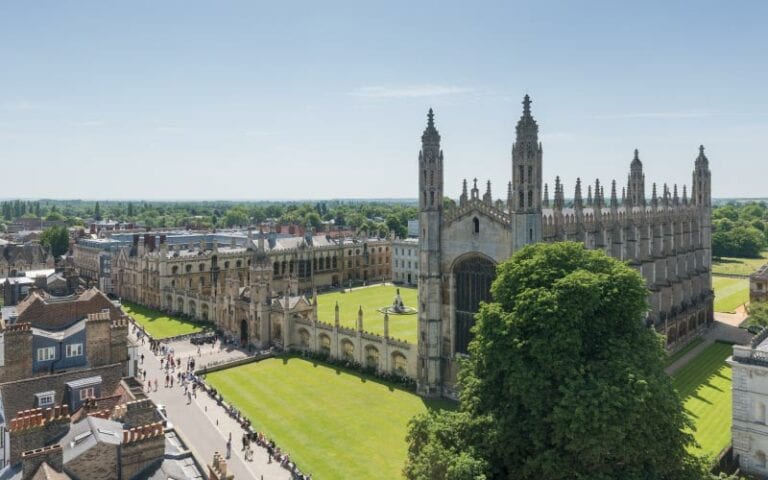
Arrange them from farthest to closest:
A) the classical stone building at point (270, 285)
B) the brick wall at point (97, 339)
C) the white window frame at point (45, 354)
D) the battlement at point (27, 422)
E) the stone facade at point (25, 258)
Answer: the stone facade at point (25, 258) → the classical stone building at point (270, 285) → the brick wall at point (97, 339) → the white window frame at point (45, 354) → the battlement at point (27, 422)

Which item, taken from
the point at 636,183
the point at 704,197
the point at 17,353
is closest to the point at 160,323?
the point at 17,353

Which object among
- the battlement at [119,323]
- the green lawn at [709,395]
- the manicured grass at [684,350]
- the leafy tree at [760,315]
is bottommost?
the green lawn at [709,395]

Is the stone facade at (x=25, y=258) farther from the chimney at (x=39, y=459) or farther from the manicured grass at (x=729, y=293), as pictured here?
the manicured grass at (x=729, y=293)

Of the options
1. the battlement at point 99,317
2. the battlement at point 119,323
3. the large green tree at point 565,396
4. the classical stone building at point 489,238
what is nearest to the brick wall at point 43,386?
the battlement at point 99,317

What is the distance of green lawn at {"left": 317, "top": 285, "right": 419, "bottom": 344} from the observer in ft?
195

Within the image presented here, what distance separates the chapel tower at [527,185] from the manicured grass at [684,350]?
2028cm

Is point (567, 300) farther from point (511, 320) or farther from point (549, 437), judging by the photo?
point (549, 437)

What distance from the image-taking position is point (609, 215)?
4734 centimetres

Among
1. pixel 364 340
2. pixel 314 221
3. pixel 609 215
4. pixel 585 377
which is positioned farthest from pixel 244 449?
pixel 314 221

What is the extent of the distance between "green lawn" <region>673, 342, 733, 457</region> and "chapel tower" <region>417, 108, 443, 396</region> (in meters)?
15.3

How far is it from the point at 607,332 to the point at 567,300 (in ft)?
7.63

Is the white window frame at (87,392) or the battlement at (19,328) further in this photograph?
the battlement at (19,328)

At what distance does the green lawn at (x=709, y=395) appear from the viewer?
106ft

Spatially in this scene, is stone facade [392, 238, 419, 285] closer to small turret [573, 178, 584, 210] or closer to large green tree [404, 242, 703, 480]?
small turret [573, 178, 584, 210]
